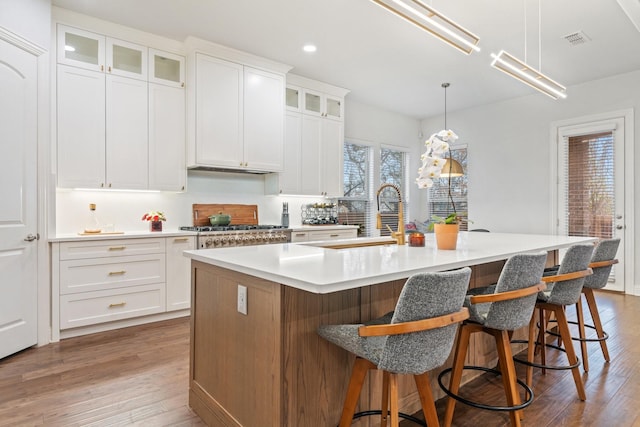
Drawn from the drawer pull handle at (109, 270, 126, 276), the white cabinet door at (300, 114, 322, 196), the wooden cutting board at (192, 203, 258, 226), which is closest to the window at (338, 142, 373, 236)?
the white cabinet door at (300, 114, 322, 196)

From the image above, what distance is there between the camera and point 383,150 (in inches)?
264

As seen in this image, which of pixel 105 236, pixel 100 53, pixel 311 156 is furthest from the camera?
pixel 311 156

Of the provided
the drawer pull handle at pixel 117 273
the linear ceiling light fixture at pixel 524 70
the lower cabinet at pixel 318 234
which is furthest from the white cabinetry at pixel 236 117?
the linear ceiling light fixture at pixel 524 70

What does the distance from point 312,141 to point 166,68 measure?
2.06 meters

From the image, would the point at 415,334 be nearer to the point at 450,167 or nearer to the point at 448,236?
the point at 448,236

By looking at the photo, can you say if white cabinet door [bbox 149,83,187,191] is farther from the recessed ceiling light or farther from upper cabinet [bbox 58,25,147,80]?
the recessed ceiling light

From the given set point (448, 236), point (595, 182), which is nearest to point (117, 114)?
point (448, 236)

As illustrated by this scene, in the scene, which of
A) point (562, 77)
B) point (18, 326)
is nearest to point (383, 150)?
point (562, 77)

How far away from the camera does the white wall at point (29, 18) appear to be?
2799 millimetres

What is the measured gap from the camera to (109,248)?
339 cm

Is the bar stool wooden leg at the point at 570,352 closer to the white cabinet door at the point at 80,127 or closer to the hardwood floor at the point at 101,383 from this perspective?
the hardwood floor at the point at 101,383

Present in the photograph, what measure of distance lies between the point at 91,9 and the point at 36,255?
7.35ft

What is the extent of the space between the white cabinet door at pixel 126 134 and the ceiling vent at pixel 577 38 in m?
4.47

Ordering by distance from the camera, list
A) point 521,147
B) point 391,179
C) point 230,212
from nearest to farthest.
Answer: point 230,212 < point 521,147 < point 391,179
